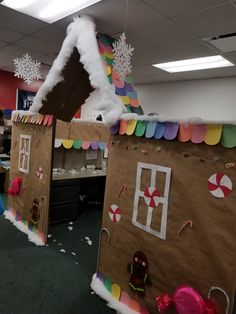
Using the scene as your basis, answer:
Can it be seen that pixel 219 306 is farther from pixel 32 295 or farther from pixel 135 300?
pixel 32 295

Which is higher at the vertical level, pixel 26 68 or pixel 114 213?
pixel 26 68

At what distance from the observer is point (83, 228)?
3469mm

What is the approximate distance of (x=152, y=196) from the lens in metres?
1.75

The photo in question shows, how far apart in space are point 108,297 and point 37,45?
3516 millimetres

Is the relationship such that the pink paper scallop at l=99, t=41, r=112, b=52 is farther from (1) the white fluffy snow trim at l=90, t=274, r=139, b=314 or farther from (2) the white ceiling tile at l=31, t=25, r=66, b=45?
(1) the white fluffy snow trim at l=90, t=274, r=139, b=314

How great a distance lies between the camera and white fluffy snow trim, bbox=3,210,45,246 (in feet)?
9.46

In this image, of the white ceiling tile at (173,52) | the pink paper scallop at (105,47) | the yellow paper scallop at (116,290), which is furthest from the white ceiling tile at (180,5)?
the yellow paper scallop at (116,290)

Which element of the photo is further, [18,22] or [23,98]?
[23,98]

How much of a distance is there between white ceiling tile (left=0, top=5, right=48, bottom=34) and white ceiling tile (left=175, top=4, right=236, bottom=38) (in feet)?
5.35

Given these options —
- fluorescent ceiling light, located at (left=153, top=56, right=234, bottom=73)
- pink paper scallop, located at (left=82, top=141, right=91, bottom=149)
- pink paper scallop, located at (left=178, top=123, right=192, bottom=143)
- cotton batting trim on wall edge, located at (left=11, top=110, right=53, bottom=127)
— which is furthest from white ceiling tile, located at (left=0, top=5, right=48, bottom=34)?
pink paper scallop, located at (left=178, top=123, right=192, bottom=143)

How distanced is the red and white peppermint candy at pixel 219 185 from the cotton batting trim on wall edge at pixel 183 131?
6.6 inches

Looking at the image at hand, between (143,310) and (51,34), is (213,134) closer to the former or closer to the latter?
(143,310)

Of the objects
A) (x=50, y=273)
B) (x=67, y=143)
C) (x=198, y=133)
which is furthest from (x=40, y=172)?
(x=198, y=133)

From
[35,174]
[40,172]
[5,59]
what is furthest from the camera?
[5,59]
